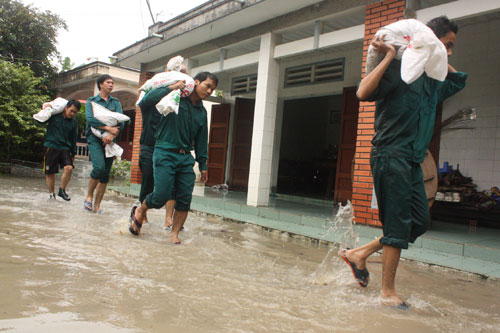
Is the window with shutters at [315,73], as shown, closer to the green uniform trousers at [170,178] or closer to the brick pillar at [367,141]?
the brick pillar at [367,141]

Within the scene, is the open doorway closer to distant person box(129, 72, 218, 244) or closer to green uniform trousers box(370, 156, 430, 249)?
distant person box(129, 72, 218, 244)

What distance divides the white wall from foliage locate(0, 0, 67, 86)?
55.1 feet

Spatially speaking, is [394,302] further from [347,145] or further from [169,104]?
[347,145]

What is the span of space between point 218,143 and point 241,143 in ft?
3.08

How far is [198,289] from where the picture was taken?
236 cm

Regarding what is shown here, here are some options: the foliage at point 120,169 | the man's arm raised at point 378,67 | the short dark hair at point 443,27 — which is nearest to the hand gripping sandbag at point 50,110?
the man's arm raised at point 378,67

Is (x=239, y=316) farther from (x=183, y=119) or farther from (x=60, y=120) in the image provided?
(x=60, y=120)

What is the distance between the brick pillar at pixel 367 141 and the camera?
534 cm

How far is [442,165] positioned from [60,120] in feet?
20.5

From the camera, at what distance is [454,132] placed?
22.3 feet

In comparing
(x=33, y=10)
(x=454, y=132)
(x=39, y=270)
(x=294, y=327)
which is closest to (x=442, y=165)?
(x=454, y=132)

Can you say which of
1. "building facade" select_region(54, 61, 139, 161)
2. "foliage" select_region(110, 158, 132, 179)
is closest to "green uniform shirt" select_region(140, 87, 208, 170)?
"foliage" select_region(110, 158, 132, 179)

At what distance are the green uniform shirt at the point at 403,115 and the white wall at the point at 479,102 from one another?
469 centimetres

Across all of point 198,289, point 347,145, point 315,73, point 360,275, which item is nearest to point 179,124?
point 198,289
